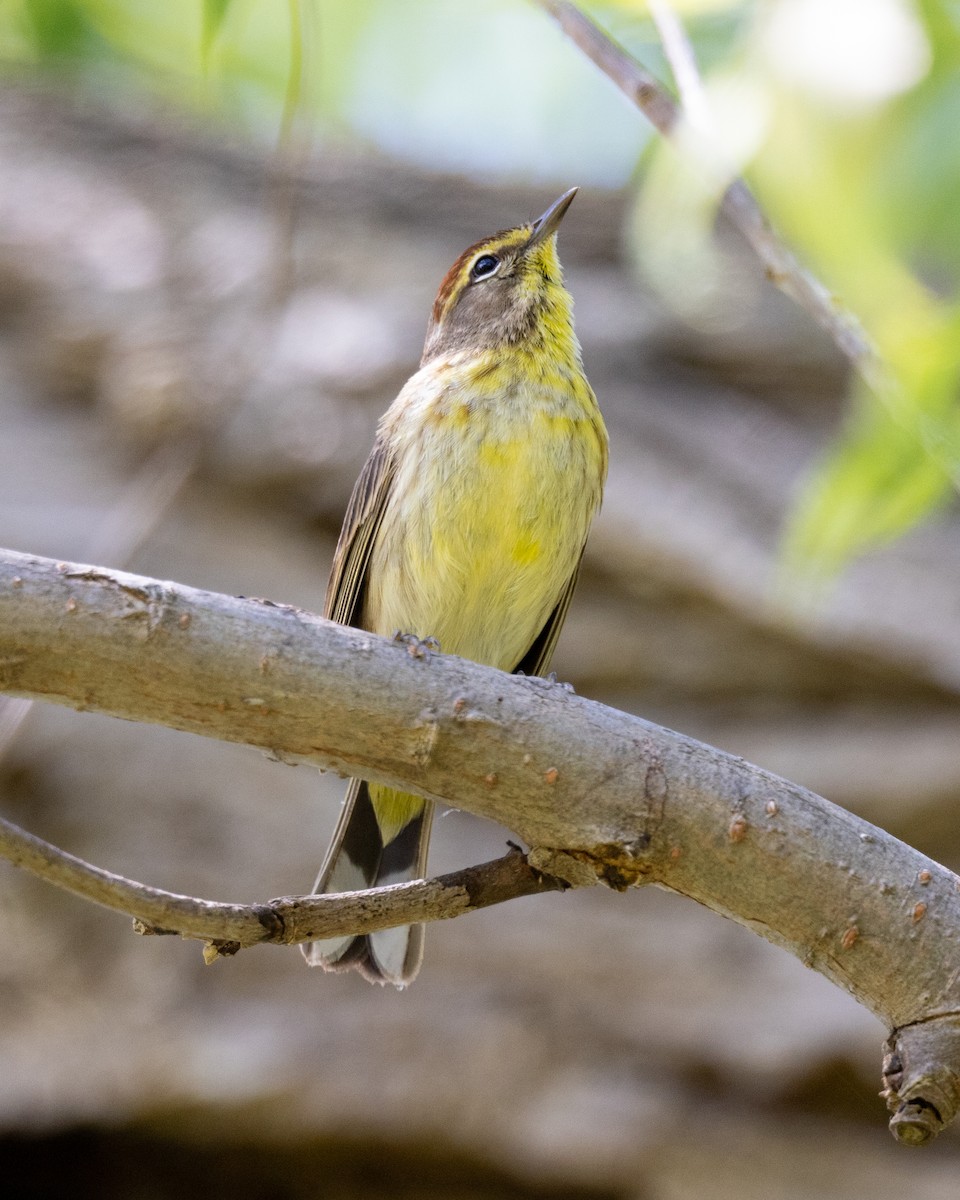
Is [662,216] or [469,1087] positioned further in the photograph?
[469,1087]

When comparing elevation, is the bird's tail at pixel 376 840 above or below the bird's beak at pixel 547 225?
below

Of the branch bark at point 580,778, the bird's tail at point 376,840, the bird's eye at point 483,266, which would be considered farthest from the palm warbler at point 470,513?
the branch bark at point 580,778

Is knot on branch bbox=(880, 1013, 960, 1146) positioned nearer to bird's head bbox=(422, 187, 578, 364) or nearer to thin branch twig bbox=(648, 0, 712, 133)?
thin branch twig bbox=(648, 0, 712, 133)

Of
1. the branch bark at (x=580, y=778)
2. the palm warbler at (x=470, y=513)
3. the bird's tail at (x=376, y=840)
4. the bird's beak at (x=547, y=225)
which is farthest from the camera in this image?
the bird's beak at (x=547, y=225)

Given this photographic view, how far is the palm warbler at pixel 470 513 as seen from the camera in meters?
4.28

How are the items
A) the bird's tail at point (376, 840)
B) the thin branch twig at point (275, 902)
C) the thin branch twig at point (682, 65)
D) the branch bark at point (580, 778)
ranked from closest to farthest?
the thin branch twig at point (275, 902) < the branch bark at point (580, 778) < the thin branch twig at point (682, 65) < the bird's tail at point (376, 840)

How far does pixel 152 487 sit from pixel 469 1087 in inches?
128

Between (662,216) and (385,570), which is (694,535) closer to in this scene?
(385,570)

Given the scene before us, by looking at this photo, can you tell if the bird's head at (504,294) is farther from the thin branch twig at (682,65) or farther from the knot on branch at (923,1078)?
the knot on branch at (923,1078)

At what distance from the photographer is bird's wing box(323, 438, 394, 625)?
15.0 ft

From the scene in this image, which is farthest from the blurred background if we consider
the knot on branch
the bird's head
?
the knot on branch

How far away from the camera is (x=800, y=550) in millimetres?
3480

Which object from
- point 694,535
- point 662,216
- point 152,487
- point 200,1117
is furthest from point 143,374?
point 662,216

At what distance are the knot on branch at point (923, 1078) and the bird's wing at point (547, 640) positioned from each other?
2333 mm
